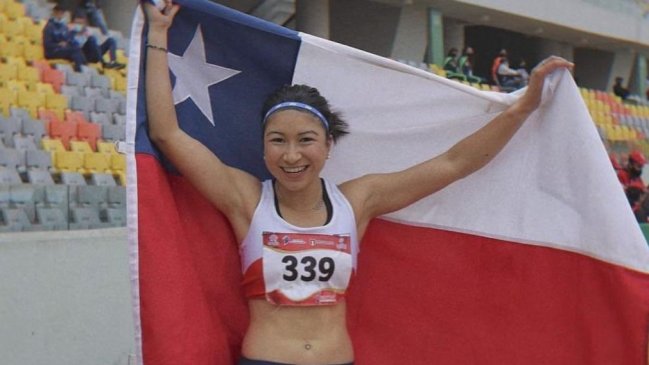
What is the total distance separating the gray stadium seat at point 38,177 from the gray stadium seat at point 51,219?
2.24 metres

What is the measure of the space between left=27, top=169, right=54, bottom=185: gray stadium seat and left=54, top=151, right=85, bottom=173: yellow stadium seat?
396mm

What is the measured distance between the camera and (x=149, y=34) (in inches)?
116

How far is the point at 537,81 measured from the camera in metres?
3.23

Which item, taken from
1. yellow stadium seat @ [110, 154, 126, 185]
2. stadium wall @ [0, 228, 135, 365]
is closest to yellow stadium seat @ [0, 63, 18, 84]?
yellow stadium seat @ [110, 154, 126, 185]

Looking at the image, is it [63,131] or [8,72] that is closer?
[63,131]

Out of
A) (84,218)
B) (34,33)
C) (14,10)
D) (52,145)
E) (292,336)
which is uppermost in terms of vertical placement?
(14,10)

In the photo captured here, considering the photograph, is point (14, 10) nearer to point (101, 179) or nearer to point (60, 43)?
point (60, 43)

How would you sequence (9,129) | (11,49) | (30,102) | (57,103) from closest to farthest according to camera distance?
(9,129)
(30,102)
(57,103)
(11,49)

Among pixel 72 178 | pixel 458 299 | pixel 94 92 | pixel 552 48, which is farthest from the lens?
pixel 552 48

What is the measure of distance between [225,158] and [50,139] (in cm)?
672

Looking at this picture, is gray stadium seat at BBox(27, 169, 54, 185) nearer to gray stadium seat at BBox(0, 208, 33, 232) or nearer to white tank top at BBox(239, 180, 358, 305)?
gray stadium seat at BBox(0, 208, 33, 232)

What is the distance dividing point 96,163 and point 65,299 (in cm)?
364

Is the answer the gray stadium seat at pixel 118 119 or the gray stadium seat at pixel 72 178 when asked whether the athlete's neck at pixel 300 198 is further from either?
the gray stadium seat at pixel 118 119

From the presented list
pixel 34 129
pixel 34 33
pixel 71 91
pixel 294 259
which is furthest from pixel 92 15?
pixel 294 259
